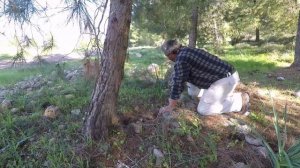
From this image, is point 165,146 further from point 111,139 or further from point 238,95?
point 238,95

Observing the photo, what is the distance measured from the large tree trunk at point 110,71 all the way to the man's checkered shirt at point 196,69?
638 mm

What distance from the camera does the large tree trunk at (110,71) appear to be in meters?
3.81

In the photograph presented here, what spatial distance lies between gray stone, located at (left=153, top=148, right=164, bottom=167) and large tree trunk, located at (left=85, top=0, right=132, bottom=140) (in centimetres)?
64

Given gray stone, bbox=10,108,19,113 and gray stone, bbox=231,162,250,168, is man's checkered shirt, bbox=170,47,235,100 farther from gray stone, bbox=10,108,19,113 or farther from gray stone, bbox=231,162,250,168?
gray stone, bbox=10,108,19,113

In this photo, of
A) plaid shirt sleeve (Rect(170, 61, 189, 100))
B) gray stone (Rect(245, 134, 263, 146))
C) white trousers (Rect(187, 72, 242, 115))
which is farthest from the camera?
white trousers (Rect(187, 72, 242, 115))

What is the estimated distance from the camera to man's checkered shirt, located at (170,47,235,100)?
3.91 meters

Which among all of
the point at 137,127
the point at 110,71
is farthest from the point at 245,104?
the point at 110,71

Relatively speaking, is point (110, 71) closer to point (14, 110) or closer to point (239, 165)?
point (239, 165)

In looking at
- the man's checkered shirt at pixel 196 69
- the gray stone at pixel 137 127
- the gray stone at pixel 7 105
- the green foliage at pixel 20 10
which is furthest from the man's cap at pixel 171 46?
the gray stone at pixel 7 105

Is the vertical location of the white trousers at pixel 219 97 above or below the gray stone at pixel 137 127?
above

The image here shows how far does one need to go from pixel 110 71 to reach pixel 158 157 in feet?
3.50

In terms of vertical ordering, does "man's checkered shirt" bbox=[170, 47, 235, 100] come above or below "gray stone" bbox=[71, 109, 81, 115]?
above

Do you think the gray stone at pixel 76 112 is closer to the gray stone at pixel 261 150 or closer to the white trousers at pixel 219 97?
the white trousers at pixel 219 97

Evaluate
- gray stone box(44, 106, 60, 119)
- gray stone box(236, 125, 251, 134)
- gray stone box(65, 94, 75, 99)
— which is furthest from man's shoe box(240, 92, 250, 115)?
gray stone box(65, 94, 75, 99)
